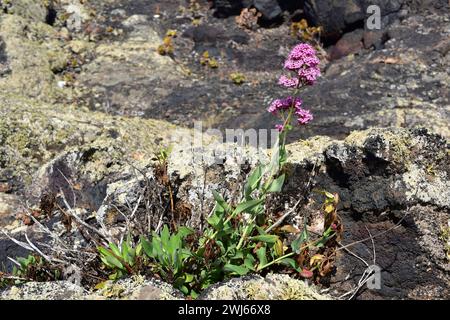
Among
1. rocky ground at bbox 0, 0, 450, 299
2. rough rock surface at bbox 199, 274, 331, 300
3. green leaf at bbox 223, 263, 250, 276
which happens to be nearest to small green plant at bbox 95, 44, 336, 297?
green leaf at bbox 223, 263, 250, 276

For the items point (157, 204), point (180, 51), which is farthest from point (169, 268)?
point (180, 51)

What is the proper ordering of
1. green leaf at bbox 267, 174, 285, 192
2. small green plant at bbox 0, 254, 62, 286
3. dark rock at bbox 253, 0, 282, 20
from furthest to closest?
dark rock at bbox 253, 0, 282, 20 < small green plant at bbox 0, 254, 62, 286 < green leaf at bbox 267, 174, 285, 192

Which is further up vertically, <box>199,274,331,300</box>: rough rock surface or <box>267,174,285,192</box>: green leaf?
<box>267,174,285,192</box>: green leaf

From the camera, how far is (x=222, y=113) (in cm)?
1124

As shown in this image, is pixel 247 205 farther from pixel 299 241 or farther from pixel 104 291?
pixel 104 291

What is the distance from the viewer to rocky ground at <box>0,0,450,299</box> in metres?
3.97

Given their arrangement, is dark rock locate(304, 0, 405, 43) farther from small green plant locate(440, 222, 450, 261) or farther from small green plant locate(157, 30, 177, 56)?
small green plant locate(440, 222, 450, 261)

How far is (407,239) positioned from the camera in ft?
12.8

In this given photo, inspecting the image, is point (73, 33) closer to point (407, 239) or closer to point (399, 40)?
point (399, 40)

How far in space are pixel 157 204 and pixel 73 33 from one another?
1211 cm

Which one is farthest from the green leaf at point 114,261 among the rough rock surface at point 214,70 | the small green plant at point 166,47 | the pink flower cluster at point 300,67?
the small green plant at point 166,47

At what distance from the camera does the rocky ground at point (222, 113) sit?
3.97 m

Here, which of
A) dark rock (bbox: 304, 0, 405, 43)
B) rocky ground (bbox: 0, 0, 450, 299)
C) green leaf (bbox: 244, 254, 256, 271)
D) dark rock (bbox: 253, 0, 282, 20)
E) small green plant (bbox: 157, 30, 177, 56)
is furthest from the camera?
dark rock (bbox: 253, 0, 282, 20)
